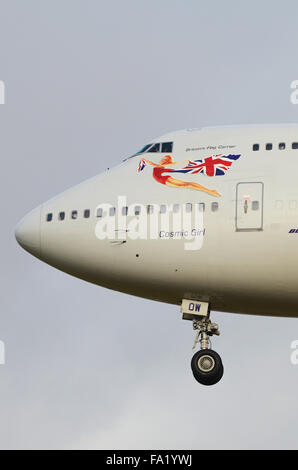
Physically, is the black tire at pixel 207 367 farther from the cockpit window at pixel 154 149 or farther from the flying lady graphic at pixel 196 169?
the cockpit window at pixel 154 149

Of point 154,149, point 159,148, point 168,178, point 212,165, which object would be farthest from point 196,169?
point 154,149

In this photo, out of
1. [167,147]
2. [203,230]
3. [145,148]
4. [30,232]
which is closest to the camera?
[203,230]

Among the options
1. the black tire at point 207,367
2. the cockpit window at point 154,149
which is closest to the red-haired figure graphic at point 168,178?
the cockpit window at point 154,149

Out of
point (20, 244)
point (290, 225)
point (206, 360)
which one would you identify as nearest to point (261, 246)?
point (290, 225)

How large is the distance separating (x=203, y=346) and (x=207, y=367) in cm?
82

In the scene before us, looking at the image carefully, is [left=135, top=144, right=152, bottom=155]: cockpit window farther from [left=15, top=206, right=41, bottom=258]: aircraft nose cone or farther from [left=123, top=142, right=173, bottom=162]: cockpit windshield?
[left=15, top=206, right=41, bottom=258]: aircraft nose cone

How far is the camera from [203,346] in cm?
5247

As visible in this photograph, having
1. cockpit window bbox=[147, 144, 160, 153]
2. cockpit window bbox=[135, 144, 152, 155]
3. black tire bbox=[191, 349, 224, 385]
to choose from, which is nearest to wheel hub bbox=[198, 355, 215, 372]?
black tire bbox=[191, 349, 224, 385]

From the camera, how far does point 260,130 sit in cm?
5338

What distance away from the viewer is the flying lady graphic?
52.2 m

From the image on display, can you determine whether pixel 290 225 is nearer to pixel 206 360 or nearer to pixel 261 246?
pixel 261 246

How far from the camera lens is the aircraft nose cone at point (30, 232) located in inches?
2127

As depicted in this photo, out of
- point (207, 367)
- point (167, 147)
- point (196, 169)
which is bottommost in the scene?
point (207, 367)

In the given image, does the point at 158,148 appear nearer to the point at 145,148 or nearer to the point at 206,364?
the point at 145,148
